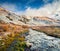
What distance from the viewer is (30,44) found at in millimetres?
35688

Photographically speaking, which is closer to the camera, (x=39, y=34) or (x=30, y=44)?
(x=30, y=44)

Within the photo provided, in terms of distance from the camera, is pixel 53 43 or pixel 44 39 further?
pixel 44 39

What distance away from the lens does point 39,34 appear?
4162 centimetres

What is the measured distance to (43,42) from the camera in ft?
120

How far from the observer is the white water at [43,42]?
112 feet

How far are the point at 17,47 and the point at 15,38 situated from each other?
173 inches

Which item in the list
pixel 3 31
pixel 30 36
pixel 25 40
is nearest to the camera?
pixel 25 40

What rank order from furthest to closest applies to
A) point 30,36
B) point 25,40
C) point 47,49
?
point 30,36
point 25,40
point 47,49

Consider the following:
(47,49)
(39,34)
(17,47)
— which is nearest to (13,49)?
(17,47)

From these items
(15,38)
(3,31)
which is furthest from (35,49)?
(3,31)

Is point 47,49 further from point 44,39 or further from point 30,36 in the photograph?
point 30,36

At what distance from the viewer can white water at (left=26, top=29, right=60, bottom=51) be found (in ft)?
112

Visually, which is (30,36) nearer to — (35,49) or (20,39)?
(20,39)

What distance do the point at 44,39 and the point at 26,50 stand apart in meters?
5.69
